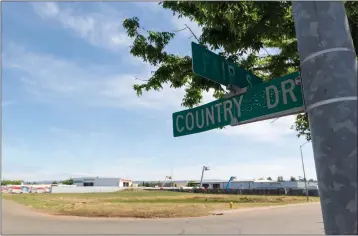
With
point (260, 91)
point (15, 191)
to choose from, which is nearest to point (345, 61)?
point (260, 91)

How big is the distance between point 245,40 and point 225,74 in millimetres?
2018

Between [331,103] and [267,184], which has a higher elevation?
[267,184]

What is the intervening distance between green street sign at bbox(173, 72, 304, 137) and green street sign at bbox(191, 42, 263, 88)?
17cm

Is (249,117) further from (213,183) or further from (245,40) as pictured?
(213,183)

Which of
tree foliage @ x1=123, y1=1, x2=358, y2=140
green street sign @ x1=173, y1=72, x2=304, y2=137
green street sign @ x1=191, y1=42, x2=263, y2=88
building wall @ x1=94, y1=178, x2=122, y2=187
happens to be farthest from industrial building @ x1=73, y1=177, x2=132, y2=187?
green street sign @ x1=191, y1=42, x2=263, y2=88

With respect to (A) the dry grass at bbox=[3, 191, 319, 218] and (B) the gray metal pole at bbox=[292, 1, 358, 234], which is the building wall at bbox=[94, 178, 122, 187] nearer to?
(A) the dry grass at bbox=[3, 191, 319, 218]

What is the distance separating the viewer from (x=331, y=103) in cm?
146

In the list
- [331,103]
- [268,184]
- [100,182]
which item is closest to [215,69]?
[331,103]

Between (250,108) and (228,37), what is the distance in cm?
217

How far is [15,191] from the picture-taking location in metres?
91.9

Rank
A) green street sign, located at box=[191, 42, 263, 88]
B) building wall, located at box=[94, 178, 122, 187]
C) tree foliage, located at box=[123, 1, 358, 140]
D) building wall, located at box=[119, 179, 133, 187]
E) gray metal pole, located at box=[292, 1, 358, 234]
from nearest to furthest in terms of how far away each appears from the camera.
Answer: gray metal pole, located at box=[292, 1, 358, 234], green street sign, located at box=[191, 42, 263, 88], tree foliage, located at box=[123, 1, 358, 140], building wall, located at box=[94, 178, 122, 187], building wall, located at box=[119, 179, 133, 187]

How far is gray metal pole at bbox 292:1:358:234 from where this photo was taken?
4.54 feet

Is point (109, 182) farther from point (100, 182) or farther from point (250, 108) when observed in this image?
point (250, 108)

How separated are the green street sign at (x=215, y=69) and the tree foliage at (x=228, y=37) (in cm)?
97
